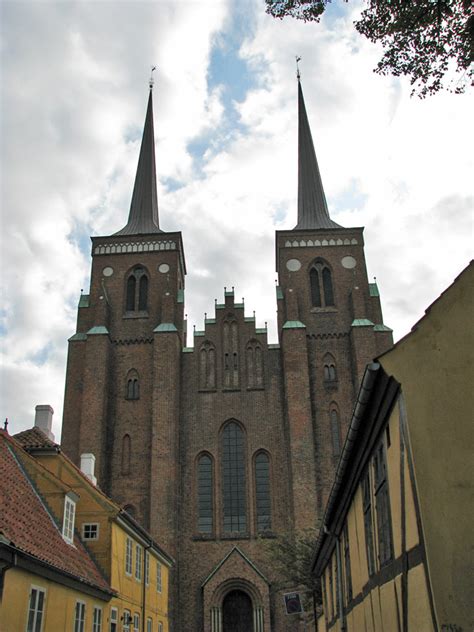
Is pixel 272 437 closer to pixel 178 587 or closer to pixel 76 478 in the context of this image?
pixel 178 587

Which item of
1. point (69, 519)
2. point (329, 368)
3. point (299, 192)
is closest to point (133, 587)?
point (69, 519)

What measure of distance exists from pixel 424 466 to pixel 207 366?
101ft

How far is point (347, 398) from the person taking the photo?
117 ft

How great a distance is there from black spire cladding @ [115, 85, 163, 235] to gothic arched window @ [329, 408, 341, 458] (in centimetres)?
1641

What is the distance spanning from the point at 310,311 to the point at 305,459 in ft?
30.0

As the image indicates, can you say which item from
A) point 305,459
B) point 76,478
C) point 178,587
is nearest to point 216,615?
point 178,587

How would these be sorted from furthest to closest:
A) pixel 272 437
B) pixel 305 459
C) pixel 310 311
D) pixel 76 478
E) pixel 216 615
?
pixel 310 311 → pixel 272 437 → pixel 305 459 → pixel 216 615 → pixel 76 478

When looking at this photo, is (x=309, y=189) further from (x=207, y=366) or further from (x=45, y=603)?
(x=45, y=603)

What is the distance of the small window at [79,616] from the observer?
14.1 m

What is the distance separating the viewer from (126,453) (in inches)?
1375

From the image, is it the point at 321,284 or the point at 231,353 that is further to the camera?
the point at 321,284

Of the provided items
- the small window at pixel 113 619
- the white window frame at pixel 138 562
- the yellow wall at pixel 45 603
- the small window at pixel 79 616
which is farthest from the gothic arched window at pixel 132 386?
the small window at pixel 79 616

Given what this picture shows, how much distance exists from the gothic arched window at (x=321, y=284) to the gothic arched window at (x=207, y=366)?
6.76 m

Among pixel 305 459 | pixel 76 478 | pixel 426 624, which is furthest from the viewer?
pixel 305 459
